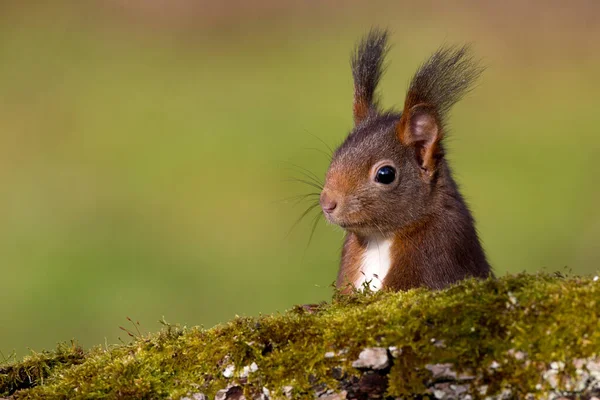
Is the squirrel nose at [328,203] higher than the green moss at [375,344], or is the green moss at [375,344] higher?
the squirrel nose at [328,203]

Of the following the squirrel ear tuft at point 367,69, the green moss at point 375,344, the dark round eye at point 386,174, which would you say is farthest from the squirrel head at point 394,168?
the green moss at point 375,344

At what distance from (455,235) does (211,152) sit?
40.6ft

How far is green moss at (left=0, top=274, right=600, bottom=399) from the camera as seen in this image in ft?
9.80

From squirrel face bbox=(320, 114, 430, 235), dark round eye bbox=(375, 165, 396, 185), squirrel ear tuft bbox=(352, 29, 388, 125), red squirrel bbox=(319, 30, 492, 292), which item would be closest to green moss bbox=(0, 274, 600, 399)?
red squirrel bbox=(319, 30, 492, 292)

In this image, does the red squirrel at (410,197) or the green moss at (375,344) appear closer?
the green moss at (375,344)

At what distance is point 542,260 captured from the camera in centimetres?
1336

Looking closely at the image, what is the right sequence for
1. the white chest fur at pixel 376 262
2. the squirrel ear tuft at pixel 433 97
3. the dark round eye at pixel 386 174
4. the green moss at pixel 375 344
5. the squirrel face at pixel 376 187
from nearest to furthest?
1. the green moss at pixel 375 344
2. the squirrel ear tuft at pixel 433 97
3. the white chest fur at pixel 376 262
4. the squirrel face at pixel 376 187
5. the dark round eye at pixel 386 174

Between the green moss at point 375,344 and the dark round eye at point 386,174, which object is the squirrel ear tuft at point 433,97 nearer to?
the dark round eye at point 386,174

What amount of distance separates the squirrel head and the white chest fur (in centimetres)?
8

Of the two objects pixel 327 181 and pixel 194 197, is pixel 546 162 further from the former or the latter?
pixel 327 181

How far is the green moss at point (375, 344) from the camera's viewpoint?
118 inches

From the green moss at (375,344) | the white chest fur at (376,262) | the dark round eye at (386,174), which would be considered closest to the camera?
the green moss at (375,344)

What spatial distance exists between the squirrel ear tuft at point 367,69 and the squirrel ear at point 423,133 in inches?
28.2

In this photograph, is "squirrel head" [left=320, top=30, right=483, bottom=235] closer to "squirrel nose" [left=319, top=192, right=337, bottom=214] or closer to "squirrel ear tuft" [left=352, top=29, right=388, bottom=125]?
"squirrel nose" [left=319, top=192, right=337, bottom=214]
